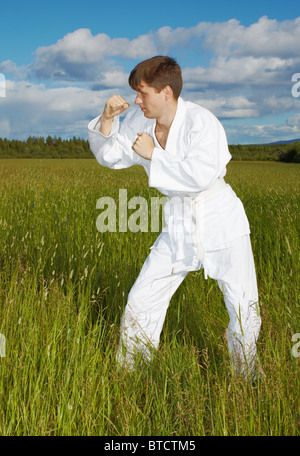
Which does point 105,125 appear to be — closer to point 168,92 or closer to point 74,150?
point 168,92

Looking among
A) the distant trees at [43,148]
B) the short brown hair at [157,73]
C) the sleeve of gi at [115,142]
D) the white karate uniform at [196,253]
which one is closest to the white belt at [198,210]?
the white karate uniform at [196,253]

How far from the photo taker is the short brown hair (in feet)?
7.30

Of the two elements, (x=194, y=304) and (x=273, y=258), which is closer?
(x=194, y=304)

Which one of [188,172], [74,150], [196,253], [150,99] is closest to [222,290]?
[196,253]

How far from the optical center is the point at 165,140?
100 inches

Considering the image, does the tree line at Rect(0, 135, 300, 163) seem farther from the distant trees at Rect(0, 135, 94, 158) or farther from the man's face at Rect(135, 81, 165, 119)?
the man's face at Rect(135, 81, 165, 119)

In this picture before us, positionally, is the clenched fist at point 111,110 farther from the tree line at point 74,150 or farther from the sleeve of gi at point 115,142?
the tree line at point 74,150

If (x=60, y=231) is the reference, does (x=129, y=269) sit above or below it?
below

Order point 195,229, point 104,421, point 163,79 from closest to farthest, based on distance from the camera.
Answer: point 104,421, point 163,79, point 195,229

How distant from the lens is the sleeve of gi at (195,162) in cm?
212

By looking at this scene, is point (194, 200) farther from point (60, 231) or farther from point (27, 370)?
point (60, 231)

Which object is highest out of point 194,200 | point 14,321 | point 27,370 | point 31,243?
point 31,243

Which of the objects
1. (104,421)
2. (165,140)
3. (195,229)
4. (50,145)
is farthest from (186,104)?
(50,145)

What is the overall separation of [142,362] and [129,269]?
1351 mm
